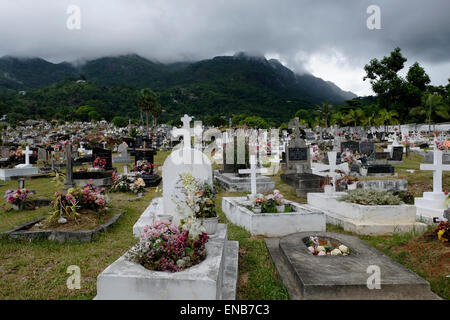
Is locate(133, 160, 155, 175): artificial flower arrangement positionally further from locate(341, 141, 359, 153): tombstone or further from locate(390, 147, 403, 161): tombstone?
locate(390, 147, 403, 161): tombstone

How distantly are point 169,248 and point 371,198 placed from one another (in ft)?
15.6

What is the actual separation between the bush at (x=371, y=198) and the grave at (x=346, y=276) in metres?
2.10

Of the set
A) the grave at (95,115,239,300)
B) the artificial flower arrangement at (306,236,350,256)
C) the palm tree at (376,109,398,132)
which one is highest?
the palm tree at (376,109,398,132)

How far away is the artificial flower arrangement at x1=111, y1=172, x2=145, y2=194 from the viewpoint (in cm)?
1010

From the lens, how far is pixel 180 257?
10.4ft

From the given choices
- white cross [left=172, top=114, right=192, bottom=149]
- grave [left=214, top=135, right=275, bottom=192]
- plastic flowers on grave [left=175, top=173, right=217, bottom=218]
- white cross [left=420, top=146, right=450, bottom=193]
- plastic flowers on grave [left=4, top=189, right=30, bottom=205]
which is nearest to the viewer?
plastic flowers on grave [left=175, top=173, right=217, bottom=218]

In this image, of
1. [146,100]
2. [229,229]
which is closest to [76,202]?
[229,229]

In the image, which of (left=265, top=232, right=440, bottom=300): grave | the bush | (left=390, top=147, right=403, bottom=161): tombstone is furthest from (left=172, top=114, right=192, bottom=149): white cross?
(left=390, top=147, right=403, bottom=161): tombstone

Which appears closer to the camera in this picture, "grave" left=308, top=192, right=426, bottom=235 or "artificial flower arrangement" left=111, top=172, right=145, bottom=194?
"grave" left=308, top=192, right=426, bottom=235

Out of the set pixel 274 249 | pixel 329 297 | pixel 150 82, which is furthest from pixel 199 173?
pixel 150 82

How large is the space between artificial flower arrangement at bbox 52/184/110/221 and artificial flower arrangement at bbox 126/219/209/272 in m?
3.37

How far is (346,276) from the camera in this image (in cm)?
325
